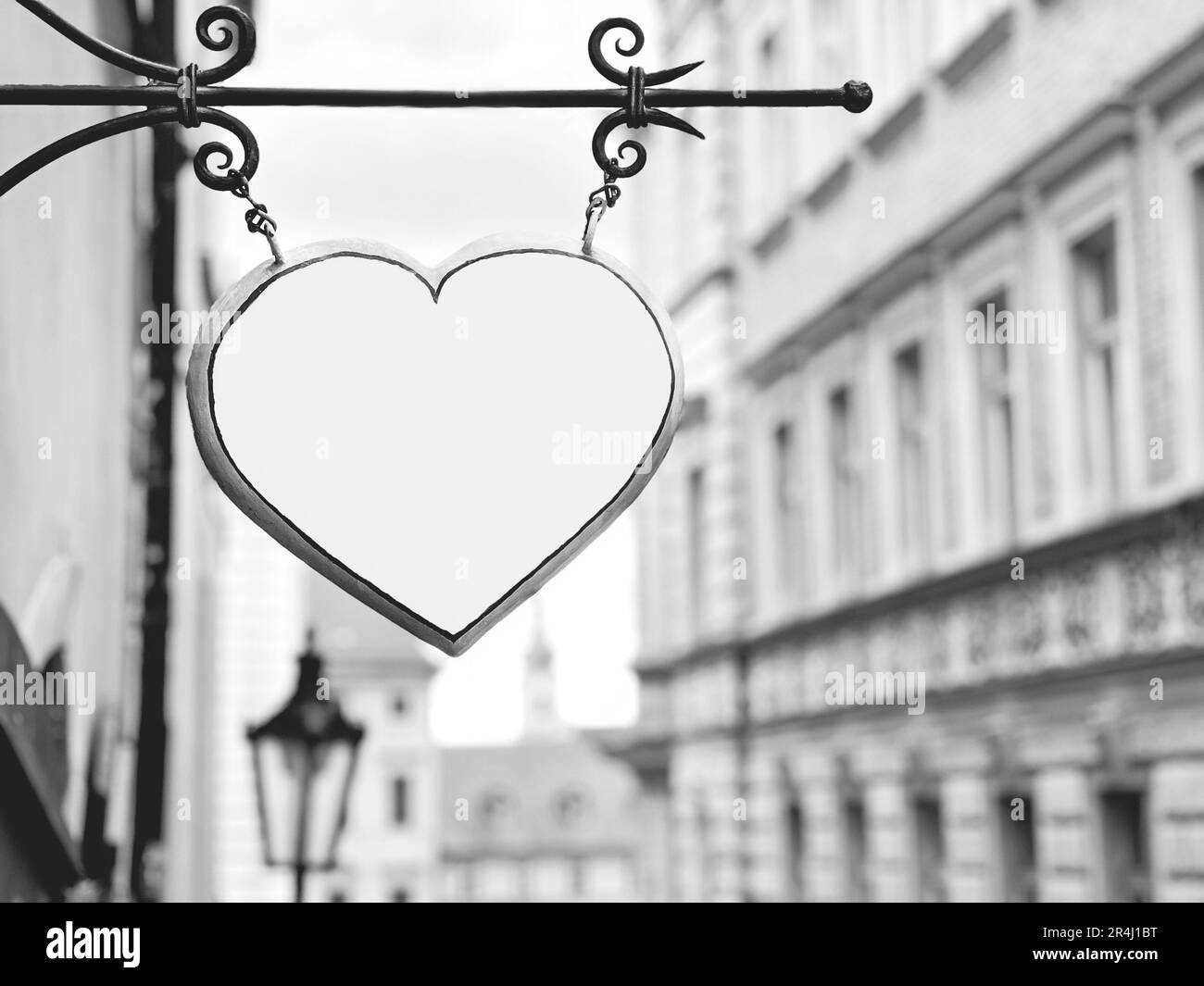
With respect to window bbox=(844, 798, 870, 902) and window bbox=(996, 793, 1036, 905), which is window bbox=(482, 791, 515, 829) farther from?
window bbox=(996, 793, 1036, 905)

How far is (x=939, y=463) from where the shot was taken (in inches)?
667

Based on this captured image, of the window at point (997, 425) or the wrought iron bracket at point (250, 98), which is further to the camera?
the window at point (997, 425)

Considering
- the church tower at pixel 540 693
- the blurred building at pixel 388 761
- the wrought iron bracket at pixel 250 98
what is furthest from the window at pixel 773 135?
the church tower at pixel 540 693

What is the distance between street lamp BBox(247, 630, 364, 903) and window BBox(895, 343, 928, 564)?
10.1 meters

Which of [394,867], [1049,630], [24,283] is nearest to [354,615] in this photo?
[394,867]

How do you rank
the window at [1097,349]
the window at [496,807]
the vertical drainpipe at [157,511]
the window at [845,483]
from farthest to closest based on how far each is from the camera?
the window at [496,807]
the window at [845,483]
the window at [1097,349]
the vertical drainpipe at [157,511]

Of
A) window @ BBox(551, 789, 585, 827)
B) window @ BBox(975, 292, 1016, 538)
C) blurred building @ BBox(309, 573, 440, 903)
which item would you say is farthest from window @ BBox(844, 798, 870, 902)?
window @ BBox(551, 789, 585, 827)

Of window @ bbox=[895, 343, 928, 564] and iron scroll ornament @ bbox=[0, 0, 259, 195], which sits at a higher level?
window @ bbox=[895, 343, 928, 564]

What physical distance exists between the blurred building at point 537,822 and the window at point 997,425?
7747 cm

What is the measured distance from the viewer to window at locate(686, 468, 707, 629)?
24.4 m

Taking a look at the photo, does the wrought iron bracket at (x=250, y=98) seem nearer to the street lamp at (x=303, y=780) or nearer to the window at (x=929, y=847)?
the street lamp at (x=303, y=780)

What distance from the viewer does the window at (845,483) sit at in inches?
760

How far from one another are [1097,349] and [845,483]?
19.5 ft

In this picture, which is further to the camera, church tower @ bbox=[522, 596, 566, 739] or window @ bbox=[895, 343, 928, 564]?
church tower @ bbox=[522, 596, 566, 739]
